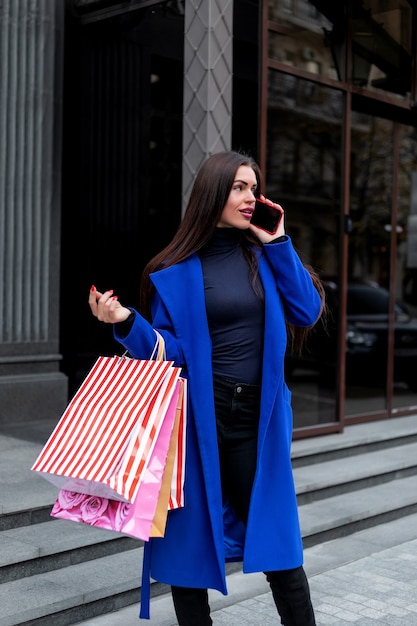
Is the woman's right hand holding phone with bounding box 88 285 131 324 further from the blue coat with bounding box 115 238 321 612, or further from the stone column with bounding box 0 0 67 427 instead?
the stone column with bounding box 0 0 67 427

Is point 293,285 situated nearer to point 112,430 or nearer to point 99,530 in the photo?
point 112,430

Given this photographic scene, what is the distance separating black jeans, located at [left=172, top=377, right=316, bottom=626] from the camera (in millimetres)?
3008

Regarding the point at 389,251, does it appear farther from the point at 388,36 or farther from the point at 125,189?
the point at 125,189

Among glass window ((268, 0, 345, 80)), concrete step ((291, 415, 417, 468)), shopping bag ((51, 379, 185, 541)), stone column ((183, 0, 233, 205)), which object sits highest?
glass window ((268, 0, 345, 80))

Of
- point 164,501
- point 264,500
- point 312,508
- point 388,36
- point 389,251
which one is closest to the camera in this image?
point 164,501

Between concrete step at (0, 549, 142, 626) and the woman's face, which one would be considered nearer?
the woman's face

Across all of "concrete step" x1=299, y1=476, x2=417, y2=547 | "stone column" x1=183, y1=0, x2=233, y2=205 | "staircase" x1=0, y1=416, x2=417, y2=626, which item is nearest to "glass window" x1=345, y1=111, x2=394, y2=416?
"staircase" x1=0, y1=416, x2=417, y2=626

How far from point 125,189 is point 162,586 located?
343 centimetres

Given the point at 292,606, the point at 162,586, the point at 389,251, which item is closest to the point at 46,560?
the point at 162,586

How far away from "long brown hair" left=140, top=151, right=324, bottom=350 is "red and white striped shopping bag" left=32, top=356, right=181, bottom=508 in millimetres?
390

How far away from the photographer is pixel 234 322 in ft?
10.0

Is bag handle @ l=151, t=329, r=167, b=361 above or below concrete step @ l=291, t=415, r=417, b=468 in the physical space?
above

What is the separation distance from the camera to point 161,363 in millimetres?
2846

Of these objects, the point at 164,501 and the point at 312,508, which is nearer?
the point at 164,501
